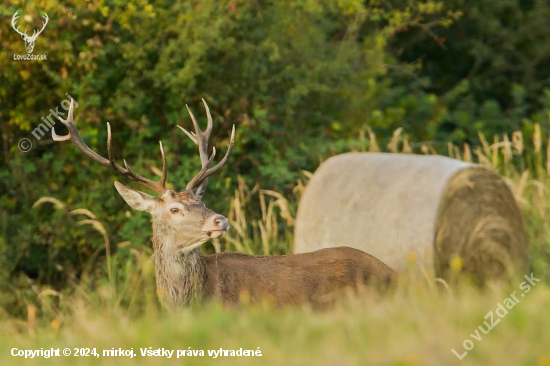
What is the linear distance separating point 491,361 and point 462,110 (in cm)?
1248

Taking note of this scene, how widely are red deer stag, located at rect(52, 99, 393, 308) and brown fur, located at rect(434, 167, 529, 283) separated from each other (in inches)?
65.0

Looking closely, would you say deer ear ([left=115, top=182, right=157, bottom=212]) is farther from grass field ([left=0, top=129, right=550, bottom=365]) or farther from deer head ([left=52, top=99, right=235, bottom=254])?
grass field ([left=0, top=129, right=550, bottom=365])

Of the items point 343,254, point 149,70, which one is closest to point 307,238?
point 343,254

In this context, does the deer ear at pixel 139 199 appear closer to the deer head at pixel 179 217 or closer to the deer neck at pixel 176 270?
the deer head at pixel 179 217

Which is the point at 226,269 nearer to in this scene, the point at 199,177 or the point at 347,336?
the point at 199,177

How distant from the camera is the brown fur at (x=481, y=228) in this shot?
714cm

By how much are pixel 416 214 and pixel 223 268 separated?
2.09 meters

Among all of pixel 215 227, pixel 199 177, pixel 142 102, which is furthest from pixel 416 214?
pixel 142 102

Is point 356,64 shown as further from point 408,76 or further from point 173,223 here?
point 173,223

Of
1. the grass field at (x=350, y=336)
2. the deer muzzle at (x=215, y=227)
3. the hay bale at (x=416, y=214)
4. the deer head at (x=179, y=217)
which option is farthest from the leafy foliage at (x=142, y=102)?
the grass field at (x=350, y=336)

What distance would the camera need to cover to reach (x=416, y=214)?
275 inches

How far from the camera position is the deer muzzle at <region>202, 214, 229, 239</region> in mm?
5328

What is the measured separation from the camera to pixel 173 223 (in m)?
5.48

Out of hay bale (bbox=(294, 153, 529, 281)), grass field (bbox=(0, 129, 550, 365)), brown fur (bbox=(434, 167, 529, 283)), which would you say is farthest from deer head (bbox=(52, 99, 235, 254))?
brown fur (bbox=(434, 167, 529, 283))
